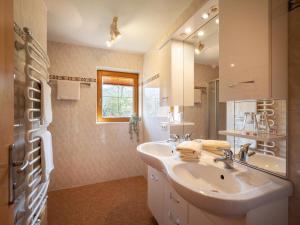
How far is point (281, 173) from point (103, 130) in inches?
95.2

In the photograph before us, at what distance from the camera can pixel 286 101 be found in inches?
34.9

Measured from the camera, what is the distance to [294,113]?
859 mm

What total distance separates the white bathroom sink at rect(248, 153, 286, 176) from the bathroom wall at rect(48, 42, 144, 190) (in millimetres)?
2136

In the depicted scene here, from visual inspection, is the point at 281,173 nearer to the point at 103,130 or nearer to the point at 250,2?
the point at 250,2

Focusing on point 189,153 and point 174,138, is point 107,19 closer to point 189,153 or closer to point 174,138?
point 174,138

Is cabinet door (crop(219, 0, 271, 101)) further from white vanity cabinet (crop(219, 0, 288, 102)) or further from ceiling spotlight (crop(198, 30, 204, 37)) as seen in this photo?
ceiling spotlight (crop(198, 30, 204, 37))

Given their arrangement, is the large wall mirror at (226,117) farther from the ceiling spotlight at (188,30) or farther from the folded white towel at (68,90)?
the folded white towel at (68,90)

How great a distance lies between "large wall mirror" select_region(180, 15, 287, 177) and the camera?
3.14 feet

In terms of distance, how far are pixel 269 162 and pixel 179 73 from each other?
4.13ft

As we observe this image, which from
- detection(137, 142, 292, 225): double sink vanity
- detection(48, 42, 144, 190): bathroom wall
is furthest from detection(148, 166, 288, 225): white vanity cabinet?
detection(48, 42, 144, 190): bathroom wall

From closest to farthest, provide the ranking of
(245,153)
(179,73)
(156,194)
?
(245,153) → (156,194) → (179,73)

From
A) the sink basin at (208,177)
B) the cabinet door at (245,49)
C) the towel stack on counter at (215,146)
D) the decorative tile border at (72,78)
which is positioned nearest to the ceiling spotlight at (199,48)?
the cabinet door at (245,49)

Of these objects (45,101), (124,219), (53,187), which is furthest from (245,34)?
(53,187)

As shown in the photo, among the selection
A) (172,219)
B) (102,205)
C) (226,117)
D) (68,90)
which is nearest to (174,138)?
(226,117)
